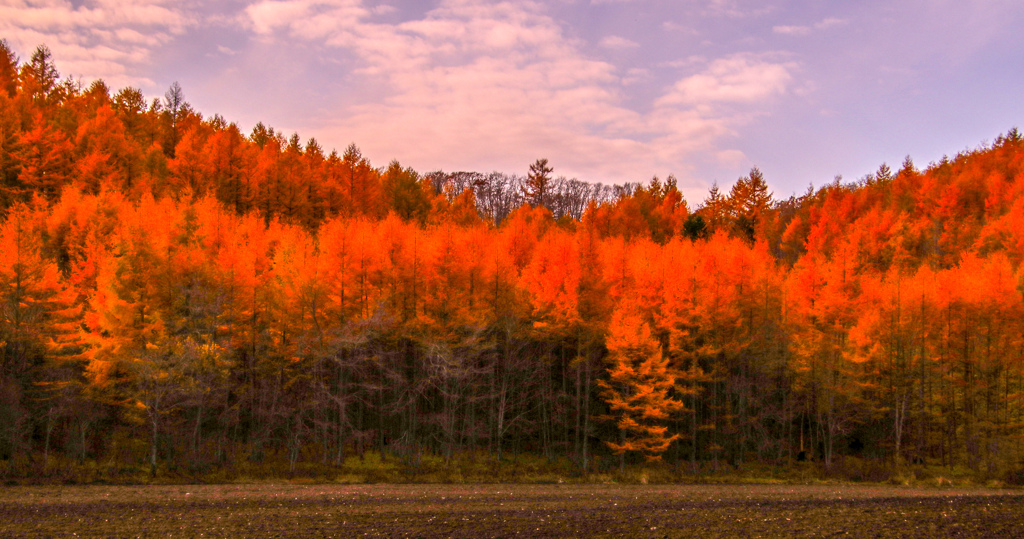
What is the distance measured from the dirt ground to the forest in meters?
7.03

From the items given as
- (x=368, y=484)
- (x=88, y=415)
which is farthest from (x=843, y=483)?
(x=88, y=415)

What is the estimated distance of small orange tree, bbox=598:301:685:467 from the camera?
33625 millimetres

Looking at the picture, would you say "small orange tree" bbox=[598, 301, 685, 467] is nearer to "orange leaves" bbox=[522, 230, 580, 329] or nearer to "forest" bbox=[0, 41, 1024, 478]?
"forest" bbox=[0, 41, 1024, 478]

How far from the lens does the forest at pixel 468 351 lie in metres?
29.3

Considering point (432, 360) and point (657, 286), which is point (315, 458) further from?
point (657, 286)

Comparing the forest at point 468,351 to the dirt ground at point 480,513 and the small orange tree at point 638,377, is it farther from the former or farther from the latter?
the dirt ground at point 480,513

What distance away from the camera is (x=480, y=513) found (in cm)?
1948

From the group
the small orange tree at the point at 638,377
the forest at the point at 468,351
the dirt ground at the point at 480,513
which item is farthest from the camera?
the small orange tree at the point at 638,377

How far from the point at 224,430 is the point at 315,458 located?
4926 mm

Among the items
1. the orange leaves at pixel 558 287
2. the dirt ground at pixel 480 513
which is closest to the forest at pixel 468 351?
the orange leaves at pixel 558 287

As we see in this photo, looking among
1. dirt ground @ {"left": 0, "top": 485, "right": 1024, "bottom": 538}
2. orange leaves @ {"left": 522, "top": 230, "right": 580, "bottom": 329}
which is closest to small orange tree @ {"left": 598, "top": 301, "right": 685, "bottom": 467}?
orange leaves @ {"left": 522, "top": 230, "right": 580, "bottom": 329}

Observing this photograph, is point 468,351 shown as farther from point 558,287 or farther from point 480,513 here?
point 480,513

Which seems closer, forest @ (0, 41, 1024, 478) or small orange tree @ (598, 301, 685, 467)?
forest @ (0, 41, 1024, 478)

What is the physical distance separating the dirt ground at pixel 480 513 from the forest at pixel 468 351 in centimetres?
Result: 703
